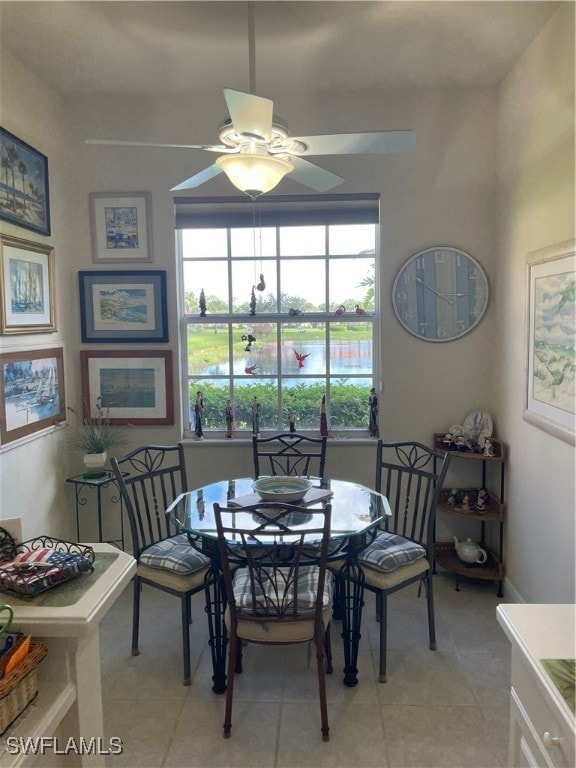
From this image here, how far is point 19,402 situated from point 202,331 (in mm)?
1254

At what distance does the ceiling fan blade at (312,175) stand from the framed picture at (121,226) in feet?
4.53

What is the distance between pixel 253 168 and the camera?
2.01m

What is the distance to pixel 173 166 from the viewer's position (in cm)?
339

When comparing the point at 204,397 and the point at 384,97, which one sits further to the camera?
the point at 204,397

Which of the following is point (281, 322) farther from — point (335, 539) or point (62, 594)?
point (62, 594)

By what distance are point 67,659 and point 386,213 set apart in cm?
296

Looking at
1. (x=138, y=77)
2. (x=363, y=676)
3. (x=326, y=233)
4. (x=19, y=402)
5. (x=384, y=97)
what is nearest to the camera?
(x=363, y=676)

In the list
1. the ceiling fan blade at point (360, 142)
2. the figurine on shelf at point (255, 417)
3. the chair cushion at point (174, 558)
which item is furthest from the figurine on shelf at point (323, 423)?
the ceiling fan blade at point (360, 142)

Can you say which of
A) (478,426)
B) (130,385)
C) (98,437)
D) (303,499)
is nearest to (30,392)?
(98,437)

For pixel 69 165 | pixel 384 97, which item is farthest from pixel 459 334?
pixel 69 165

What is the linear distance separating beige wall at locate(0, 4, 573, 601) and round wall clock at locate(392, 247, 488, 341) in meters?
0.06

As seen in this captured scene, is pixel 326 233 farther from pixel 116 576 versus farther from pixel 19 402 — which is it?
pixel 116 576

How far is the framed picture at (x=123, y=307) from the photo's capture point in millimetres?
3465

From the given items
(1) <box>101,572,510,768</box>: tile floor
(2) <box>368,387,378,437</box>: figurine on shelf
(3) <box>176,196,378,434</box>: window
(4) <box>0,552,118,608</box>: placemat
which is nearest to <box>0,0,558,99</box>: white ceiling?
(3) <box>176,196,378,434</box>: window
